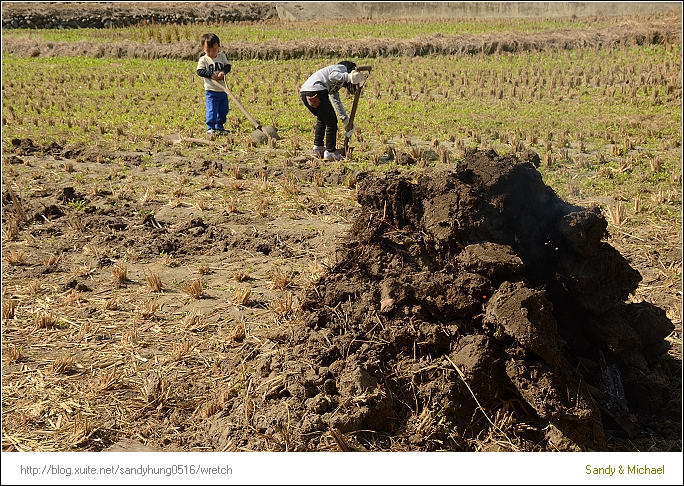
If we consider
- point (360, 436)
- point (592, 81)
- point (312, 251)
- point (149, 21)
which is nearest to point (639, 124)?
point (592, 81)

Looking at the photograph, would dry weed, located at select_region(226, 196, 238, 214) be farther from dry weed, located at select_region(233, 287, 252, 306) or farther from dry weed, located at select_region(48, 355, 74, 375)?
dry weed, located at select_region(48, 355, 74, 375)

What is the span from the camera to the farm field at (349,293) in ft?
13.9

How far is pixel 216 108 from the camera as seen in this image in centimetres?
1183

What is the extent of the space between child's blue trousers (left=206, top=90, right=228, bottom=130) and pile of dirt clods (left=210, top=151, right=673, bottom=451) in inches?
284

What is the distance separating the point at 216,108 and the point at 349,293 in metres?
7.72

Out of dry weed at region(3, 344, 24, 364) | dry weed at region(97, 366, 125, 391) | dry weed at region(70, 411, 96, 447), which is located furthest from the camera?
dry weed at region(3, 344, 24, 364)

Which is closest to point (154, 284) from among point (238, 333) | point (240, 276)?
point (240, 276)

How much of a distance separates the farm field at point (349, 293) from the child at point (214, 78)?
0.85 m

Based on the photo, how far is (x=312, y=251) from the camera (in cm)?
686

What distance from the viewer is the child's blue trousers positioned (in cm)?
1172

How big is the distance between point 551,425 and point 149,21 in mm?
31854

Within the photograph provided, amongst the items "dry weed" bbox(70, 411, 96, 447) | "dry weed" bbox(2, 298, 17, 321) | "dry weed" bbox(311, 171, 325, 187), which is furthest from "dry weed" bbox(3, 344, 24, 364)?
"dry weed" bbox(311, 171, 325, 187)

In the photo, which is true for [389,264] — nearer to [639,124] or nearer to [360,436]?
[360,436]

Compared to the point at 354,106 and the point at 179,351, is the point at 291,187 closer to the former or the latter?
the point at 354,106
